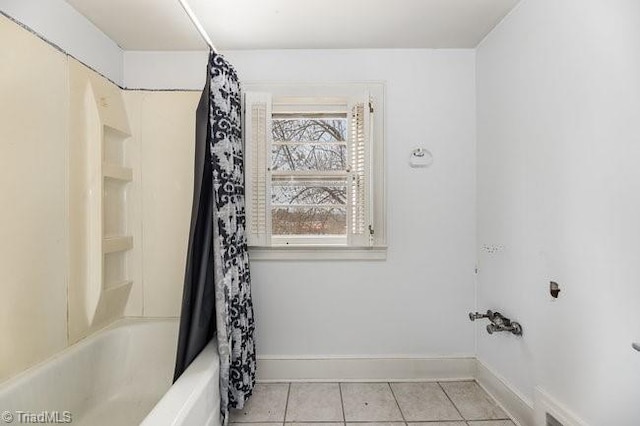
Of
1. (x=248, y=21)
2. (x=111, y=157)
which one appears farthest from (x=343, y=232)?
(x=111, y=157)

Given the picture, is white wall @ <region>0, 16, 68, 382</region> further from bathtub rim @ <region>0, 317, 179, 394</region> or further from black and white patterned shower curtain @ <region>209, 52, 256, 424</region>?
black and white patterned shower curtain @ <region>209, 52, 256, 424</region>

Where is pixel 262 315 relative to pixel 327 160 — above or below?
below

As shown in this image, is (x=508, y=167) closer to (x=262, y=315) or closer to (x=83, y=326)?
(x=262, y=315)

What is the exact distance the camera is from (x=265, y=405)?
1994 millimetres

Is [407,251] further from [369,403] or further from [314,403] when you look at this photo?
[314,403]

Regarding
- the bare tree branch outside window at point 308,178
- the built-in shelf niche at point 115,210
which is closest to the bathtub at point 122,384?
the built-in shelf niche at point 115,210

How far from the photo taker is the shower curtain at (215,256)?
1.64 meters

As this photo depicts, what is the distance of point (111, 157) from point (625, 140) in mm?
2599

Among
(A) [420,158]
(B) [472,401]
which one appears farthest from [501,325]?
(A) [420,158]

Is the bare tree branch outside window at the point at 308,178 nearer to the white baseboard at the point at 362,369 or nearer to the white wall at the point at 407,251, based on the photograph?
the white wall at the point at 407,251

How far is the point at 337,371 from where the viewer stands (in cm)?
226

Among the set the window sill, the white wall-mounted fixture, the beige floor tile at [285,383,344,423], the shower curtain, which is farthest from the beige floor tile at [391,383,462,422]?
the white wall-mounted fixture

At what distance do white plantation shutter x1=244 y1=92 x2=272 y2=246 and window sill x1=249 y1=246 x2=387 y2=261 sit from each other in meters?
0.08

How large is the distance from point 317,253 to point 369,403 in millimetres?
971
